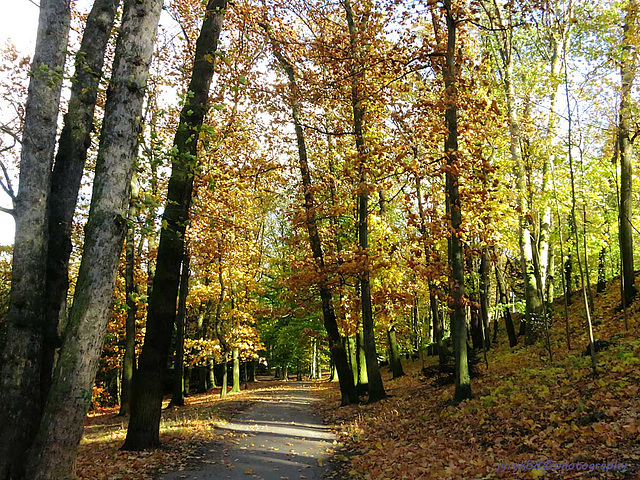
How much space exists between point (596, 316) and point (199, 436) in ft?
46.5

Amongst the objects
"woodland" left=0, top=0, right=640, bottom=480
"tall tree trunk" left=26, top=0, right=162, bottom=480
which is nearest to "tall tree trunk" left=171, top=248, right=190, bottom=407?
"woodland" left=0, top=0, right=640, bottom=480

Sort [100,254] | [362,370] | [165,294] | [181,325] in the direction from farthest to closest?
[362,370] → [181,325] → [165,294] → [100,254]

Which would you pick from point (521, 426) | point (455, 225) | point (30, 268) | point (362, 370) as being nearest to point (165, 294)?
point (30, 268)

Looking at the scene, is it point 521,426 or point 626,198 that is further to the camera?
point 626,198

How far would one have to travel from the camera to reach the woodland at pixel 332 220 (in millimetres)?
5348

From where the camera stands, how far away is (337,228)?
17172 mm

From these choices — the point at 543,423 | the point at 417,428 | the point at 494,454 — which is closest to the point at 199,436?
the point at 417,428

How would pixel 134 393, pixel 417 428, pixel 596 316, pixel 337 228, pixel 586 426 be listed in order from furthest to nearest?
pixel 337 228, pixel 596 316, pixel 417 428, pixel 134 393, pixel 586 426

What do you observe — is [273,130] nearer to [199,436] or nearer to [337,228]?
[337,228]

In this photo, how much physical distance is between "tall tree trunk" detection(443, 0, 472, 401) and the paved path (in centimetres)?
356

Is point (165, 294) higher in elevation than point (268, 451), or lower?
higher

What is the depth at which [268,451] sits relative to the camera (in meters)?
8.52

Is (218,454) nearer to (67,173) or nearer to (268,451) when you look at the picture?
(268,451)

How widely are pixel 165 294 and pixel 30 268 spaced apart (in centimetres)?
262
